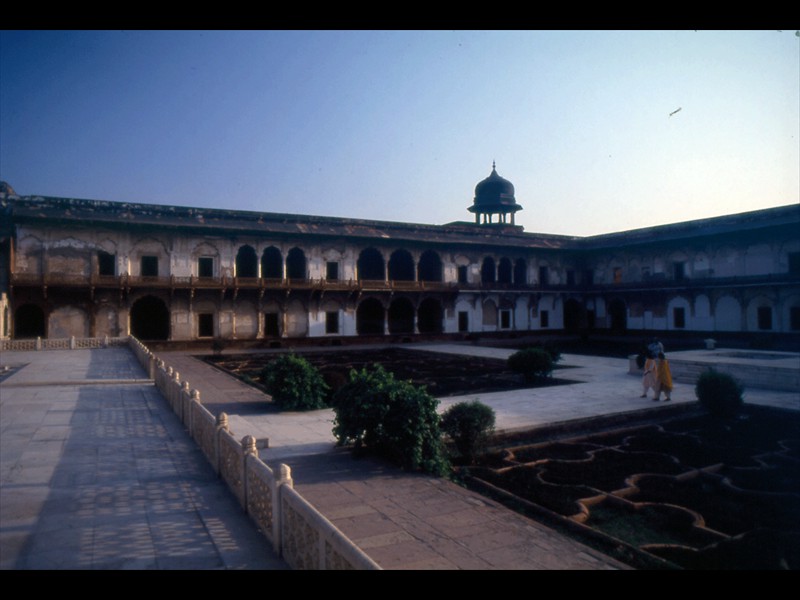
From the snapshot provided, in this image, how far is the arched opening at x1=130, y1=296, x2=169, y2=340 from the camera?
25422mm

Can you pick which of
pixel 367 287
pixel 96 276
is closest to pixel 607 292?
pixel 367 287

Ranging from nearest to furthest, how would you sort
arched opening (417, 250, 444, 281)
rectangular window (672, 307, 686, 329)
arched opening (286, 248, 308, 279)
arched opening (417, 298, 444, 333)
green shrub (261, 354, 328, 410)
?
green shrub (261, 354, 328, 410) < arched opening (286, 248, 308, 279) < rectangular window (672, 307, 686, 329) < arched opening (417, 298, 444, 333) < arched opening (417, 250, 444, 281)

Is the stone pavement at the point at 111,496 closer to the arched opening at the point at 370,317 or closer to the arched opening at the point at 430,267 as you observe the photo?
the arched opening at the point at 370,317

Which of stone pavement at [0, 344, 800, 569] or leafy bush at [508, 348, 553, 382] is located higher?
leafy bush at [508, 348, 553, 382]

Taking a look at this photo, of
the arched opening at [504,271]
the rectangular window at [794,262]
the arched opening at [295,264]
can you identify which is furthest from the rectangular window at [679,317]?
the arched opening at [295,264]

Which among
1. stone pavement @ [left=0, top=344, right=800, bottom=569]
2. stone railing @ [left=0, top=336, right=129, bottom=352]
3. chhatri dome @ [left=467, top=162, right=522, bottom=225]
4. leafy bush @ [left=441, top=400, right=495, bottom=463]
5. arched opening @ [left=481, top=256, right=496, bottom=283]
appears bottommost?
stone pavement @ [left=0, top=344, right=800, bottom=569]

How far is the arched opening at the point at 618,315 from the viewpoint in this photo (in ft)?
104

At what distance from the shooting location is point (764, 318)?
24.8 m

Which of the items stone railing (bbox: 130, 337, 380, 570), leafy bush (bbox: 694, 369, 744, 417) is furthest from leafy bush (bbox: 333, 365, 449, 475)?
leafy bush (bbox: 694, 369, 744, 417)

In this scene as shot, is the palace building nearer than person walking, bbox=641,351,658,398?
No

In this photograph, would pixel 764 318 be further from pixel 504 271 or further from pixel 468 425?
pixel 468 425

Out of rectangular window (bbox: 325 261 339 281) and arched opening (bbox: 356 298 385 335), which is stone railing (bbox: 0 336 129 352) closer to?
rectangular window (bbox: 325 261 339 281)

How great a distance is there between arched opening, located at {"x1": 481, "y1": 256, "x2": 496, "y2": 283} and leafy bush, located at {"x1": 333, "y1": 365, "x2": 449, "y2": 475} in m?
25.9

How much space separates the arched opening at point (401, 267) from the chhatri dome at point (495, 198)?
865cm
